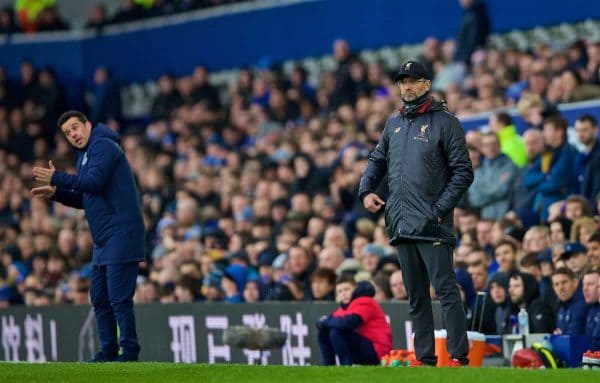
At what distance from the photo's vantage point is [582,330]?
41.1 feet

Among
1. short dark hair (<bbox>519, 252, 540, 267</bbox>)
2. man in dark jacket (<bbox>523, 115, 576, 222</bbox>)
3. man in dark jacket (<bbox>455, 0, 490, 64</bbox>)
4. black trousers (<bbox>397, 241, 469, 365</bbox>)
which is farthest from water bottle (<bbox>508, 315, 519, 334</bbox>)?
man in dark jacket (<bbox>455, 0, 490, 64</bbox>)

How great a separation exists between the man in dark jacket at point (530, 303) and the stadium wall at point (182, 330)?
706 millimetres

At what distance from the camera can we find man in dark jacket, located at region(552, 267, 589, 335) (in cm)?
1263

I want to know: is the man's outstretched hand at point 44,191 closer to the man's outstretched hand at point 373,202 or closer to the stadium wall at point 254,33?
the man's outstretched hand at point 373,202

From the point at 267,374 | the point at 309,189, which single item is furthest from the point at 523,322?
the point at 309,189

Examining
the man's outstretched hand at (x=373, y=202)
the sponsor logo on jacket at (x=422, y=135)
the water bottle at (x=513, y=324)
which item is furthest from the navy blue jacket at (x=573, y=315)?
the sponsor logo on jacket at (x=422, y=135)

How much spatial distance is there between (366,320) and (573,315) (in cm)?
184

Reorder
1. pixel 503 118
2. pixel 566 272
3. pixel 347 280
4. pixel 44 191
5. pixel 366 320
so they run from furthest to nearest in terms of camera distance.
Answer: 1. pixel 503 118
2. pixel 347 280
3. pixel 366 320
4. pixel 566 272
5. pixel 44 191

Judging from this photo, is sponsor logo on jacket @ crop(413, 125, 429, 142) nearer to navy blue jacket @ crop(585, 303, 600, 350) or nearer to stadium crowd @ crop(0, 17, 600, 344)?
stadium crowd @ crop(0, 17, 600, 344)

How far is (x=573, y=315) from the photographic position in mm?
12695

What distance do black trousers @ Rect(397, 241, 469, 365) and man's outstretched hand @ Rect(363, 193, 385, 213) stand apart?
304 mm

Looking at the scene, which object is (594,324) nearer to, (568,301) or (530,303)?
(568,301)

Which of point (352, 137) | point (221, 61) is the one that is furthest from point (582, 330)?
point (221, 61)

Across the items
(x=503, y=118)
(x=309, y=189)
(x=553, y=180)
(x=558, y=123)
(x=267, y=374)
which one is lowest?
(x=267, y=374)
